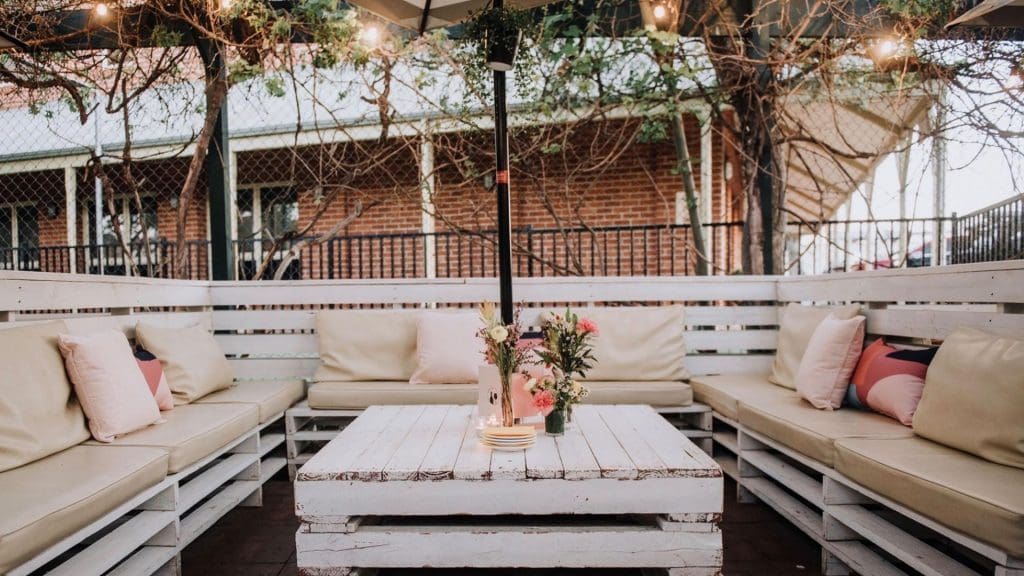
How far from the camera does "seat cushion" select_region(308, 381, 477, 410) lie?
115 inches

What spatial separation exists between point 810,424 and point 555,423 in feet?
3.19

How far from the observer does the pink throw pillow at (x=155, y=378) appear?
98.5 inches

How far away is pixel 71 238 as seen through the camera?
8.48 metres

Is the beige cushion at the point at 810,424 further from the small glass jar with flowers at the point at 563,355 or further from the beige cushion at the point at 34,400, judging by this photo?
the beige cushion at the point at 34,400

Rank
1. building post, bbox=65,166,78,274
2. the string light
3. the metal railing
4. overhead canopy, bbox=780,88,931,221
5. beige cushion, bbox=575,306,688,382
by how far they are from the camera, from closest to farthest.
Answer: beige cushion, bbox=575,306,688,382
the string light
overhead canopy, bbox=780,88,931,221
the metal railing
building post, bbox=65,166,78,274

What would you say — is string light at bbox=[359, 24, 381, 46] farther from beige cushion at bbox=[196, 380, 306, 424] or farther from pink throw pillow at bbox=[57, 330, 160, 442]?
pink throw pillow at bbox=[57, 330, 160, 442]

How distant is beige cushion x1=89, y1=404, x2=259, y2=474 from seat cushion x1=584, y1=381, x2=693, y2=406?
5.34ft

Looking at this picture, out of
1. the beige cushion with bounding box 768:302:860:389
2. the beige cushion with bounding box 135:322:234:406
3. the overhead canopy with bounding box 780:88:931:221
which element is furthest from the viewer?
the overhead canopy with bounding box 780:88:931:221

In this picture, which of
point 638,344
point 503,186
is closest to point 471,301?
point 638,344

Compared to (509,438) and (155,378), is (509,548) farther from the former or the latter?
(155,378)

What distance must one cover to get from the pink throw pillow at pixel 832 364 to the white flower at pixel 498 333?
58.0 inches

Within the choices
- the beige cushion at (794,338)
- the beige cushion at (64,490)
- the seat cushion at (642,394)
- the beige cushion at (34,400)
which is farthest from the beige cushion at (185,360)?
the beige cushion at (794,338)

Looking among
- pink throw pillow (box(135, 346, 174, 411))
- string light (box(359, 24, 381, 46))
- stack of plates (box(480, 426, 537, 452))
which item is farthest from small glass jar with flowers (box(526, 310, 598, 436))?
string light (box(359, 24, 381, 46))

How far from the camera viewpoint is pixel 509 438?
185 cm
